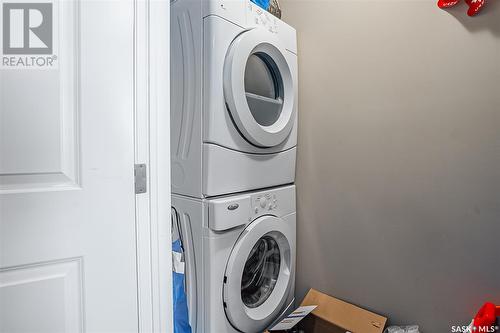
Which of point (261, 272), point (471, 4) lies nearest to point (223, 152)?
point (261, 272)

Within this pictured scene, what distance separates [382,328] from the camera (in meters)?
1.30

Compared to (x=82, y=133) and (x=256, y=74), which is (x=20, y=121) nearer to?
(x=82, y=133)

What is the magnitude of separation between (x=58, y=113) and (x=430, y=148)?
1.37m

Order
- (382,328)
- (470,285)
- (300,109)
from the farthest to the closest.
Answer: (300,109)
(382,328)
(470,285)

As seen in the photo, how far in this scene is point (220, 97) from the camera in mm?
1136

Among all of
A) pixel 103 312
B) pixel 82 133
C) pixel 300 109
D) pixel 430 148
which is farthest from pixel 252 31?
pixel 103 312

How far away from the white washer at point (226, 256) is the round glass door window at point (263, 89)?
388 mm

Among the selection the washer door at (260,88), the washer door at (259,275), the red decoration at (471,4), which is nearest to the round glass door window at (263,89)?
the washer door at (260,88)

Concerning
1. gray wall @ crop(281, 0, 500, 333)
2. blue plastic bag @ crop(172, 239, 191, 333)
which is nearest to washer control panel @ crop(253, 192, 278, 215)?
gray wall @ crop(281, 0, 500, 333)

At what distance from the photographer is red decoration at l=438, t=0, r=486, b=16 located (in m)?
1.10

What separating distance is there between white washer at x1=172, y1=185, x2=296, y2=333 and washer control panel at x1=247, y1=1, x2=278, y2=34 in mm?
779

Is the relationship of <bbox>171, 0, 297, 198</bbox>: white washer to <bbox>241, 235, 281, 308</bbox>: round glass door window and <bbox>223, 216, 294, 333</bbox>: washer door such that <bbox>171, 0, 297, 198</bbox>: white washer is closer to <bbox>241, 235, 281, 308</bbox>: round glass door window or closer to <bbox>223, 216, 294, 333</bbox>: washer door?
<bbox>223, 216, 294, 333</bbox>: washer door
